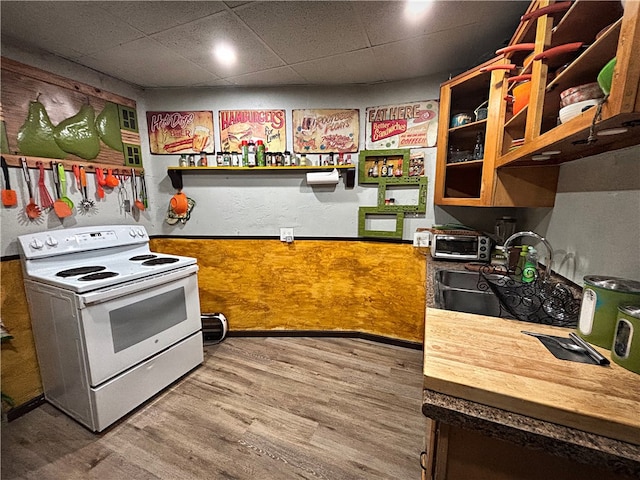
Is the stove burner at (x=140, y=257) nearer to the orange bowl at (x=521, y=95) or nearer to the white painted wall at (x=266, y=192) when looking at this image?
the white painted wall at (x=266, y=192)

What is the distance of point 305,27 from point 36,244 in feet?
6.78

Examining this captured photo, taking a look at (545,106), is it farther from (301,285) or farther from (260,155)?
(301,285)

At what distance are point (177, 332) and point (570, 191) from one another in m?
2.56

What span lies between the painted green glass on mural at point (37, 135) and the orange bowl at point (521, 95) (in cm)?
280

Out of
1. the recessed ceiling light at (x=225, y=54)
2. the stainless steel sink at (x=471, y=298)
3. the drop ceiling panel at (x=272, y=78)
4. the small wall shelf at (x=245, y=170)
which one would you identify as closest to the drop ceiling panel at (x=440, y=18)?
the drop ceiling panel at (x=272, y=78)

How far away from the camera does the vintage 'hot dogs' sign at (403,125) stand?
2.14 metres

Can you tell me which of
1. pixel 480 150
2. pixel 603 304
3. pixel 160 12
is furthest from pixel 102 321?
pixel 480 150

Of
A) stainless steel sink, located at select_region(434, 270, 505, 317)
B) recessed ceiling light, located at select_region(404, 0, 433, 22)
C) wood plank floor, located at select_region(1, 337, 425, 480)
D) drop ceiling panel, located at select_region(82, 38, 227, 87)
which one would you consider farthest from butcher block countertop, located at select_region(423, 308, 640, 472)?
drop ceiling panel, located at select_region(82, 38, 227, 87)

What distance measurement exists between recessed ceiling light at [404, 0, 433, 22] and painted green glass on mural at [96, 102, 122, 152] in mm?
2253

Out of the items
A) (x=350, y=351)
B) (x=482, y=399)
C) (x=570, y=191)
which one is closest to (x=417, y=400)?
(x=350, y=351)

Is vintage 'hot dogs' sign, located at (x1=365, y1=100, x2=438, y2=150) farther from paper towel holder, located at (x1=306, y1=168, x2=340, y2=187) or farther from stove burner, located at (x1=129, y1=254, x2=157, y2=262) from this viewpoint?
stove burner, located at (x1=129, y1=254, x2=157, y2=262)

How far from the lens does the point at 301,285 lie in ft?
8.34

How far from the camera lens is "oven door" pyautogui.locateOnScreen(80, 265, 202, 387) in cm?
145

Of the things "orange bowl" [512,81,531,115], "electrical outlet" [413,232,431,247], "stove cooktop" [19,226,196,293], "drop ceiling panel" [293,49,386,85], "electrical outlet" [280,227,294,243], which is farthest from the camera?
"electrical outlet" [280,227,294,243]
